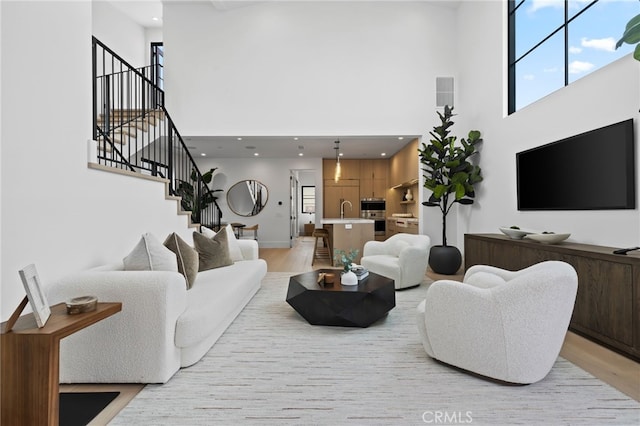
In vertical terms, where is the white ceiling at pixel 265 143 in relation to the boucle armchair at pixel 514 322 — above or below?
above

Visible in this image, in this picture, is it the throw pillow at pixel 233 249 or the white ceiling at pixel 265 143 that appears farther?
the white ceiling at pixel 265 143

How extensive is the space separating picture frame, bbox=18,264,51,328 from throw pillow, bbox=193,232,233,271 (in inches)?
88.8

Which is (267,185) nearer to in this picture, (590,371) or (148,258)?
(148,258)

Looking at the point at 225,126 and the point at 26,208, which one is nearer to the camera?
the point at 26,208

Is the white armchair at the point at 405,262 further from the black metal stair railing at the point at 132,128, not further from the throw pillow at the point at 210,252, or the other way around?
→ the black metal stair railing at the point at 132,128

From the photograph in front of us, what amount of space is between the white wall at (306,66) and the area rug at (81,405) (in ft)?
17.3

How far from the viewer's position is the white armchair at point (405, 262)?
168 inches

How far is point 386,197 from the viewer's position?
10.0 meters

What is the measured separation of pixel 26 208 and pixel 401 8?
6.83 metres

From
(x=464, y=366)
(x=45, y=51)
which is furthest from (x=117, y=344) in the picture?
(x=464, y=366)

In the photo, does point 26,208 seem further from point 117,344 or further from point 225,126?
point 225,126

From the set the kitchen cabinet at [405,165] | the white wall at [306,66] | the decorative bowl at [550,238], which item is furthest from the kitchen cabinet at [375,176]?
the decorative bowl at [550,238]

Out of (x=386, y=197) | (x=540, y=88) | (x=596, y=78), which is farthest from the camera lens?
(x=386, y=197)

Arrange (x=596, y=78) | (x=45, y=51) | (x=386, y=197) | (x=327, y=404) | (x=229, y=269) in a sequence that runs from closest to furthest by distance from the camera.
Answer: (x=327, y=404) → (x=45, y=51) → (x=596, y=78) → (x=229, y=269) → (x=386, y=197)
